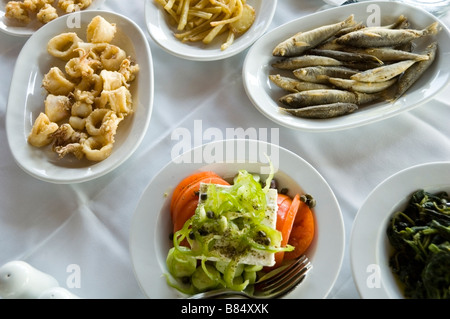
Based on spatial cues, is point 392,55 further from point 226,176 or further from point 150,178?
point 150,178

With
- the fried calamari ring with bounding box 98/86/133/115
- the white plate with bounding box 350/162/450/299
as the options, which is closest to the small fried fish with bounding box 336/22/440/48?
the white plate with bounding box 350/162/450/299

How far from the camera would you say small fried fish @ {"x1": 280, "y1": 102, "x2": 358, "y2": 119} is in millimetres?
1709

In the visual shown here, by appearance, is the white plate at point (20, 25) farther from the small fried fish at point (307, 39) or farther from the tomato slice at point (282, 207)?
the tomato slice at point (282, 207)

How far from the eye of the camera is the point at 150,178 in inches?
67.6

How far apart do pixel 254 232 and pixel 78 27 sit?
1378 millimetres

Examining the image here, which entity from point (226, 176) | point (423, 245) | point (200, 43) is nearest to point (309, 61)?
point (200, 43)

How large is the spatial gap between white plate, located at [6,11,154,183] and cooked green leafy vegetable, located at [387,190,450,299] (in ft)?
3.30

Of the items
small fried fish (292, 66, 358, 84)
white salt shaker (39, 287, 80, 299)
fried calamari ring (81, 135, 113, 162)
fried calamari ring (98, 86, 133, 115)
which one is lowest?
white salt shaker (39, 287, 80, 299)

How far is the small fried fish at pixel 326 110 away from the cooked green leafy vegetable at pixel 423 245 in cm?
45

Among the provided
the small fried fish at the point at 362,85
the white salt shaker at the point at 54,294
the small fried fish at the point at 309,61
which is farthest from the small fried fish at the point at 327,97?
the white salt shaker at the point at 54,294

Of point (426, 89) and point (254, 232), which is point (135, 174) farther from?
point (426, 89)

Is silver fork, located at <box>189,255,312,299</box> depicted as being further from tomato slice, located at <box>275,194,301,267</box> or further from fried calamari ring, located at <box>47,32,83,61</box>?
fried calamari ring, located at <box>47,32,83,61</box>

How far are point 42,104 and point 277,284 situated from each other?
4.24ft
